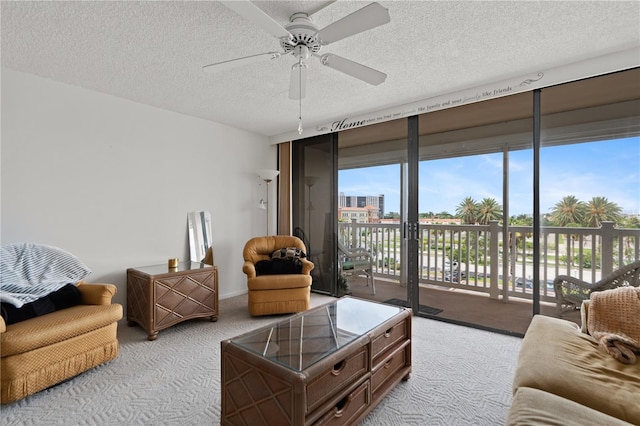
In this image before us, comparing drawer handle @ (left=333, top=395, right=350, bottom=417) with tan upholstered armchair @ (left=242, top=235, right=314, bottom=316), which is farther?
tan upholstered armchair @ (left=242, top=235, right=314, bottom=316)

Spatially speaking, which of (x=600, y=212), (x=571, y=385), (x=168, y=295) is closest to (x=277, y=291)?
(x=168, y=295)

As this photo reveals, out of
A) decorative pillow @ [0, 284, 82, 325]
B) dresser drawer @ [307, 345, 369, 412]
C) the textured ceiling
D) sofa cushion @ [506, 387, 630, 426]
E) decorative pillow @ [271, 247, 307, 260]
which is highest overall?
the textured ceiling

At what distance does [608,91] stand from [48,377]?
4.77 meters

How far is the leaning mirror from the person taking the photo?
382cm

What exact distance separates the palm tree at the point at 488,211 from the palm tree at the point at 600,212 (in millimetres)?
693

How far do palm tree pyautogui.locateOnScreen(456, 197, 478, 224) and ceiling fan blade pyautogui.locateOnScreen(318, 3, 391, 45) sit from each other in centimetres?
235

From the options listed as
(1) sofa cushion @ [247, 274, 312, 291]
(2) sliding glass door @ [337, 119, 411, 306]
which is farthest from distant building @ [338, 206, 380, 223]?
(1) sofa cushion @ [247, 274, 312, 291]

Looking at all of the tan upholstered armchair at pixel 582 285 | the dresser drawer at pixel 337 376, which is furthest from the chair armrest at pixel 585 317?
the dresser drawer at pixel 337 376

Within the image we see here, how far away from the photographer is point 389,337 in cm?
200

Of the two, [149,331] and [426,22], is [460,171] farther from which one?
[149,331]

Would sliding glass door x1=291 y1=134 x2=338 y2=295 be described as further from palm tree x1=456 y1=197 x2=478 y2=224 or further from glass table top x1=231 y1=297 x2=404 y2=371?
glass table top x1=231 y1=297 x2=404 y2=371

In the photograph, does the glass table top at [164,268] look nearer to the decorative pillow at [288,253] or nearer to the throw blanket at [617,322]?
the decorative pillow at [288,253]

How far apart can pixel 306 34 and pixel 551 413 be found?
2224 millimetres

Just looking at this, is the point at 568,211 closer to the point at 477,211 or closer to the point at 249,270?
the point at 477,211
